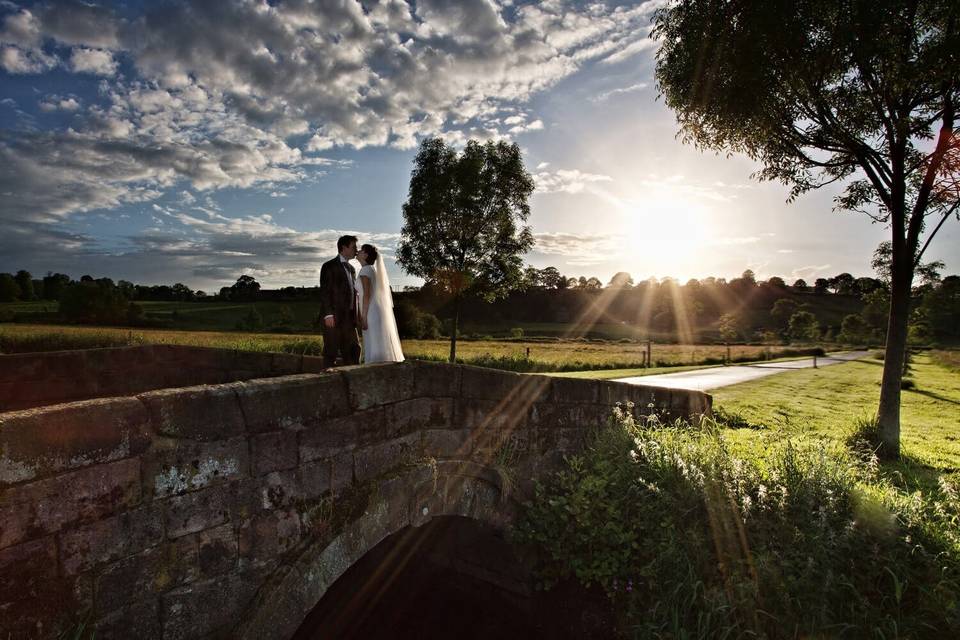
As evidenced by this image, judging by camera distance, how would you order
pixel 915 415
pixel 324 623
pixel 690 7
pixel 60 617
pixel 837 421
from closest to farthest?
pixel 60 617
pixel 324 623
pixel 690 7
pixel 837 421
pixel 915 415

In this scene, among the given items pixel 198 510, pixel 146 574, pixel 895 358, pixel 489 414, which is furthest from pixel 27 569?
pixel 895 358

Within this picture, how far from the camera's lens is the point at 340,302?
240 inches

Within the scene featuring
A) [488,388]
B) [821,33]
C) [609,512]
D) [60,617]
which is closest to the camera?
[60,617]

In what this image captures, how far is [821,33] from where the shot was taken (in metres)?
7.93

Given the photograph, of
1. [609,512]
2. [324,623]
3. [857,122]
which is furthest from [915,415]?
[324,623]

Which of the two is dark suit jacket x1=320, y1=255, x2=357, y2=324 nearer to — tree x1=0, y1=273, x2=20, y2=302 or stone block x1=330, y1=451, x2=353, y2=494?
stone block x1=330, y1=451, x2=353, y2=494

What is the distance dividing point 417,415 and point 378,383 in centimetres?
57

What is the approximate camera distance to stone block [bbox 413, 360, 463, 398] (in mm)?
4418

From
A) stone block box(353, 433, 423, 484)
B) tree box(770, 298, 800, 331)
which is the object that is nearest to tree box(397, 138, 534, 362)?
stone block box(353, 433, 423, 484)

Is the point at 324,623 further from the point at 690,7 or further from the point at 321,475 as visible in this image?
the point at 690,7

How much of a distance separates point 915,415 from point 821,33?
10467 mm

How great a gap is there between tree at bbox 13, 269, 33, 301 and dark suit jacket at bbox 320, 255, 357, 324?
162 feet

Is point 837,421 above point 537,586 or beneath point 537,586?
above

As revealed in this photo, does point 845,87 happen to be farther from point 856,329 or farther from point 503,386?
point 856,329
